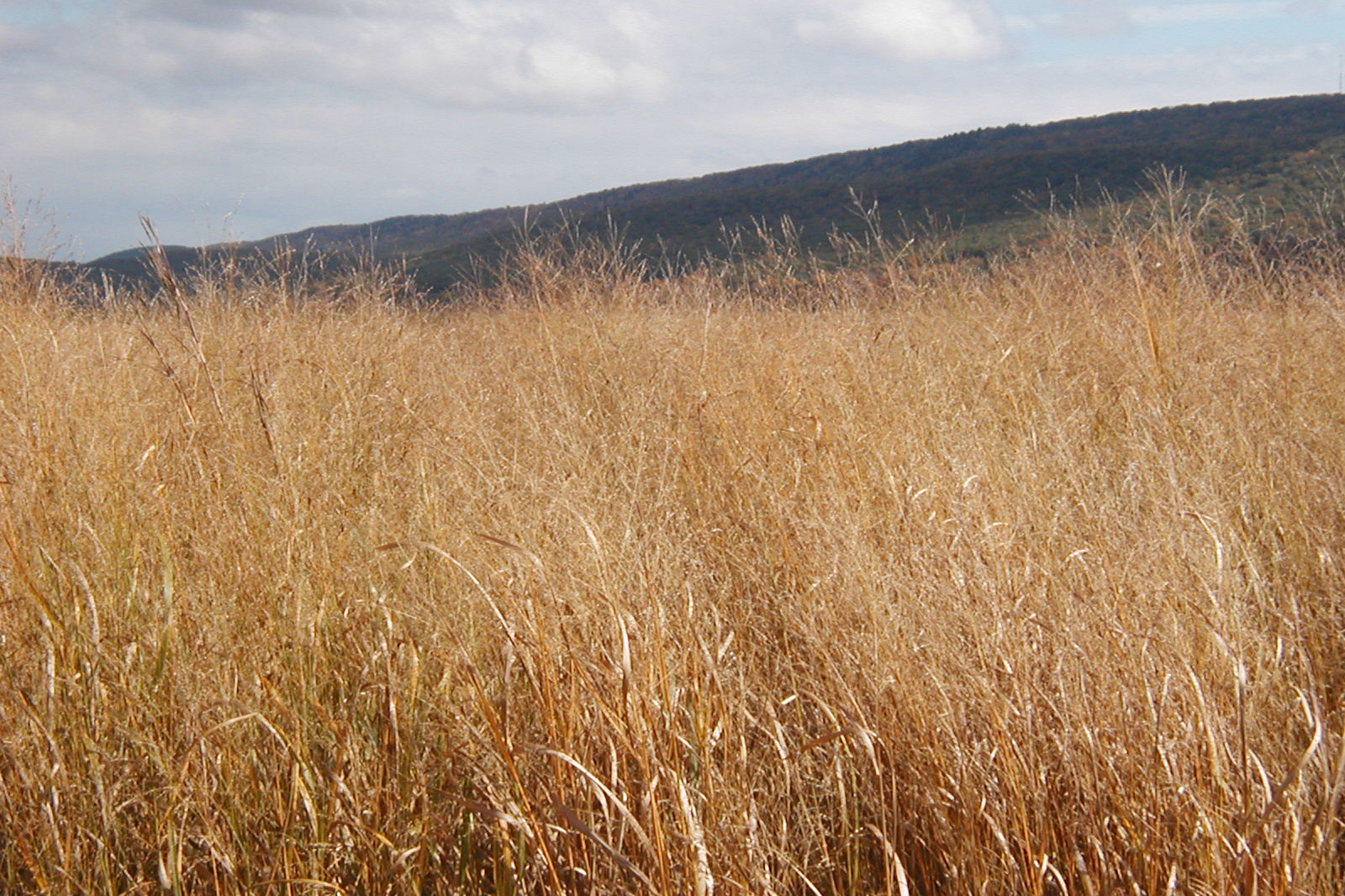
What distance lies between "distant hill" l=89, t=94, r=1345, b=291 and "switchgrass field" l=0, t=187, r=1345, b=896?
1062 centimetres

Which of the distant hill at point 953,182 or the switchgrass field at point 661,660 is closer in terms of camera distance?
the switchgrass field at point 661,660

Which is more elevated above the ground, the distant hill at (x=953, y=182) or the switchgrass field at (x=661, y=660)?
the distant hill at (x=953, y=182)

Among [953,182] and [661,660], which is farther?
[953,182]

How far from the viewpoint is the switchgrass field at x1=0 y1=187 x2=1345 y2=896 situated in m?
1.32

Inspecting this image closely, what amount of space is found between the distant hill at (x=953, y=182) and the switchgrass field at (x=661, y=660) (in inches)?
418

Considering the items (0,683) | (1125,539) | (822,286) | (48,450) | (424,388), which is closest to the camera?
(0,683)

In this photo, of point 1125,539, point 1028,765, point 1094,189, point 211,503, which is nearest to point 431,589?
point 211,503

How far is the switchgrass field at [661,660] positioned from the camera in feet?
4.33

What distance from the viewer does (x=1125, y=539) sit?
1.78 m

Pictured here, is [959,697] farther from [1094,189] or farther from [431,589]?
[1094,189]

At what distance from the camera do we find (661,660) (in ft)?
4.58

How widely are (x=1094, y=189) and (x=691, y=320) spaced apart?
21.3 metres

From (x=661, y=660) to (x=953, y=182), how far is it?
28.9m

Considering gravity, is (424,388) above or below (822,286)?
below
